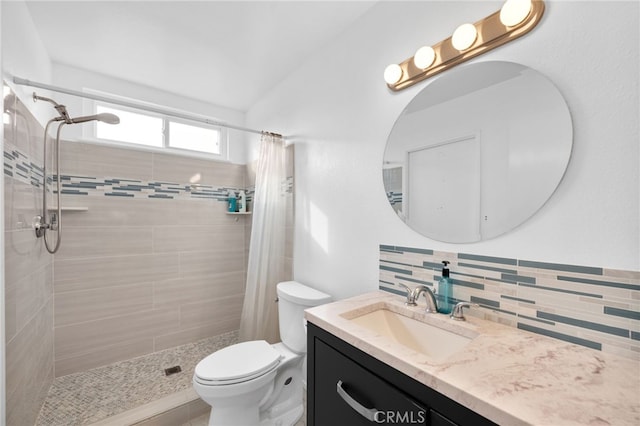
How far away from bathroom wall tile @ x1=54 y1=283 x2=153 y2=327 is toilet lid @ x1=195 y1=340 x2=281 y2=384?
1190 millimetres

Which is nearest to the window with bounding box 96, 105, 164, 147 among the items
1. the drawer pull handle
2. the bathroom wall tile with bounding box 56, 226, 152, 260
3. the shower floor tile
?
the bathroom wall tile with bounding box 56, 226, 152, 260

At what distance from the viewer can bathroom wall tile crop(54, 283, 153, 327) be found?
2.04 m

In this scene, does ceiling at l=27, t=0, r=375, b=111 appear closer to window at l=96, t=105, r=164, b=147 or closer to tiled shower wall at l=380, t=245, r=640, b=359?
window at l=96, t=105, r=164, b=147

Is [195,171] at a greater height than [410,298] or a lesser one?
greater

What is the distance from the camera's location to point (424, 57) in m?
1.19

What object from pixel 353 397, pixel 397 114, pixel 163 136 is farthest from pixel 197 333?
pixel 397 114

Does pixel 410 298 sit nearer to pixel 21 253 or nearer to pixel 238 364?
pixel 238 364

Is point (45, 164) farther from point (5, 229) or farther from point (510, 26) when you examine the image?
point (510, 26)

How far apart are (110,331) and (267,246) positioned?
1508mm

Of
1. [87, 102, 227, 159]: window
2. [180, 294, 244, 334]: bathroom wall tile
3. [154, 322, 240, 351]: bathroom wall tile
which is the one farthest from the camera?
[180, 294, 244, 334]: bathroom wall tile

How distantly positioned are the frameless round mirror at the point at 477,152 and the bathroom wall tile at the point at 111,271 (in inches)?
84.9

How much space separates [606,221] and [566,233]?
98mm

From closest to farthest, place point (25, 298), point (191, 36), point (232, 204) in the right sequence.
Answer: point (25, 298) → point (191, 36) → point (232, 204)

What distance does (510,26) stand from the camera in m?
0.95
